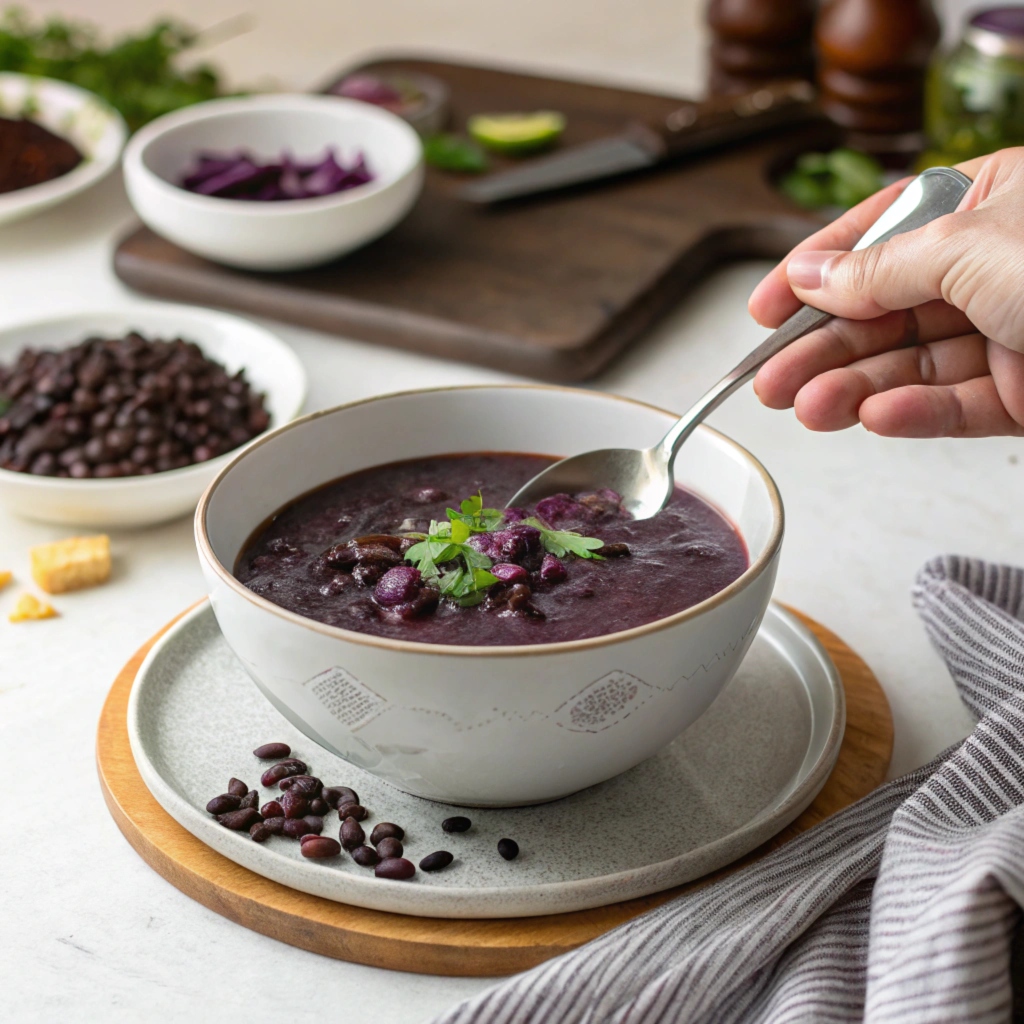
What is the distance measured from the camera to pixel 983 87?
305cm

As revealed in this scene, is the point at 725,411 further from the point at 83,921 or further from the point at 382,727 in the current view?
the point at 83,921

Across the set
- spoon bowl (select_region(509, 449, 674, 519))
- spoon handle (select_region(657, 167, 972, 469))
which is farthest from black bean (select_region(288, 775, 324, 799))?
spoon handle (select_region(657, 167, 972, 469))

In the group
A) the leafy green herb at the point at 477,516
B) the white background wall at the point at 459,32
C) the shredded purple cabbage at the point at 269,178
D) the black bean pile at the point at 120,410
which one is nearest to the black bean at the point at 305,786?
the leafy green herb at the point at 477,516

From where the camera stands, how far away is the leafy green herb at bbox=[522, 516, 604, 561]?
1.52 m

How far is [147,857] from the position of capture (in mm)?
1502

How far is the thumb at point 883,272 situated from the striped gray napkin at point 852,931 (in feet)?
1.75

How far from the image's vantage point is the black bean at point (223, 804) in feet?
4.83

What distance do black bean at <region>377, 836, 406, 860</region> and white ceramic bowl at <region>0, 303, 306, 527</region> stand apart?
81 cm

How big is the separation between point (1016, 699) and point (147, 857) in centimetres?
103

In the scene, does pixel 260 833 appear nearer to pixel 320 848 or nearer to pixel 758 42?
pixel 320 848

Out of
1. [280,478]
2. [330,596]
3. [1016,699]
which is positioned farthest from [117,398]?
[1016,699]

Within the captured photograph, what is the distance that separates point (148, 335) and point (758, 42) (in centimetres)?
215

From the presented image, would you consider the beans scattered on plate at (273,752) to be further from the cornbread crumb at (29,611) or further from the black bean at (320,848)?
the cornbread crumb at (29,611)

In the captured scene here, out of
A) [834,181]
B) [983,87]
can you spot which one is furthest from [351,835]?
[834,181]
